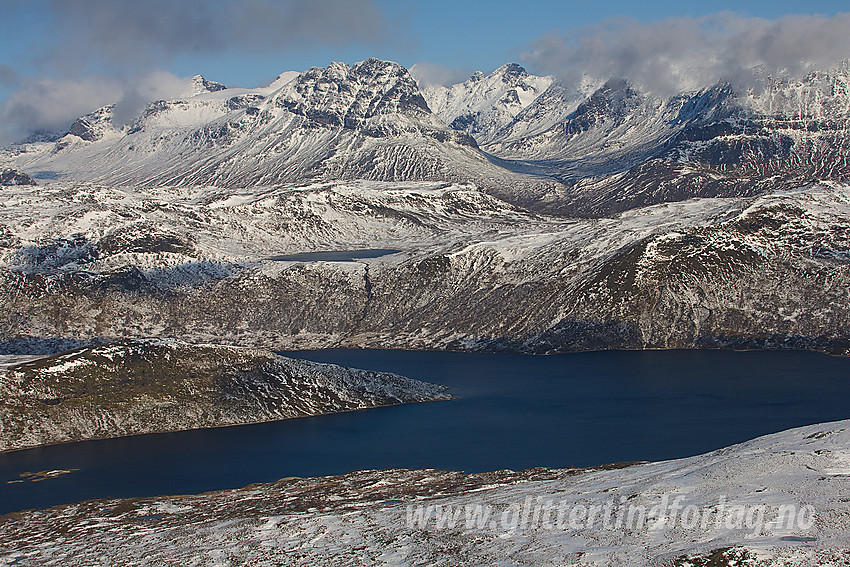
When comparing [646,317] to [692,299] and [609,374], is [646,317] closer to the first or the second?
[692,299]

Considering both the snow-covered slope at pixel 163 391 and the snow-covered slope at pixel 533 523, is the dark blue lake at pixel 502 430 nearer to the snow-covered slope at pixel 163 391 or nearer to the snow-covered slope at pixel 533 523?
the snow-covered slope at pixel 163 391

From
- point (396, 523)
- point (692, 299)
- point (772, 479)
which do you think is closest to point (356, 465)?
point (396, 523)

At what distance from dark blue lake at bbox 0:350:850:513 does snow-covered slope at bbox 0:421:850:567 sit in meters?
16.0

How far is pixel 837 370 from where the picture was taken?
13750cm

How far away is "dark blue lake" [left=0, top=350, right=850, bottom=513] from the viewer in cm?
9144

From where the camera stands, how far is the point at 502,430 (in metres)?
109

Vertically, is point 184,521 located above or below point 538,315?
below

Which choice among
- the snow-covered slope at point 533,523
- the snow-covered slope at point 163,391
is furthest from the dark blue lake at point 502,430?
the snow-covered slope at point 533,523

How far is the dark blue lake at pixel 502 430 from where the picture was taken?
91.4 meters

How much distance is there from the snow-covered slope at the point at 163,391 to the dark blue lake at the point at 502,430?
10.1ft

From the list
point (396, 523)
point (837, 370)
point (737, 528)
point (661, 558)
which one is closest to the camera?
point (661, 558)

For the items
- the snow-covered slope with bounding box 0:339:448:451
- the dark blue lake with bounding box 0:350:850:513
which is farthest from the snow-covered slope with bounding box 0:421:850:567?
the snow-covered slope with bounding box 0:339:448:451

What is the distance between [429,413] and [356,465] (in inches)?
1054

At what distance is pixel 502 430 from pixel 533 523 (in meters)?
57.4
